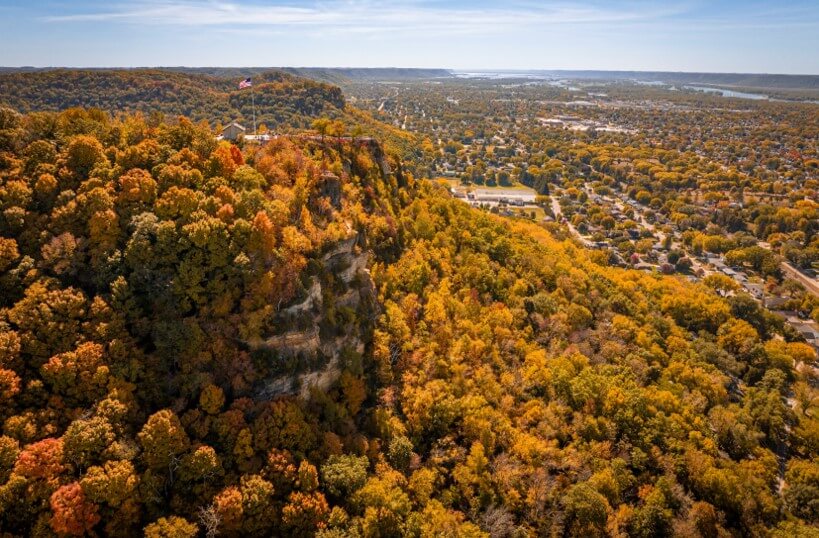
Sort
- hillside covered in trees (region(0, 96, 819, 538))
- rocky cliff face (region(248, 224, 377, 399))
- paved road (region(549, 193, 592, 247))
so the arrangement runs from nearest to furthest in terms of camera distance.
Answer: hillside covered in trees (region(0, 96, 819, 538)) → rocky cliff face (region(248, 224, 377, 399)) → paved road (region(549, 193, 592, 247))

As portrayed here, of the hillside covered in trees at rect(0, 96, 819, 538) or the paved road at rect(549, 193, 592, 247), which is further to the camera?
the paved road at rect(549, 193, 592, 247)

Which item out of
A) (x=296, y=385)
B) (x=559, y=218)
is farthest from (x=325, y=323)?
(x=559, y=218)

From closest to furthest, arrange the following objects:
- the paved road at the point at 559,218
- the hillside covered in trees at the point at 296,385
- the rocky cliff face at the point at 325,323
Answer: the hillside covered in trees at the point at 296,385
the rocky cliff face at the point at 325,323
the paved road at the point at 559,218

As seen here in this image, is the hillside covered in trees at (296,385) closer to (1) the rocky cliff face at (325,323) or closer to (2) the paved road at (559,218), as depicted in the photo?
(1) the rocky cliff face at (325,323)

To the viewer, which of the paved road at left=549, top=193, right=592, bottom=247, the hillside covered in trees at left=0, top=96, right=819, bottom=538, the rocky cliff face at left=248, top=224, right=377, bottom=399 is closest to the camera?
the hillside covered in trees at left=0, top=96, right=819, bottom=538

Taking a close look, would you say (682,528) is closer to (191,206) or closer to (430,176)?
(191,206)

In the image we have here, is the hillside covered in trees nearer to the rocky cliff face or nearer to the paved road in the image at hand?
the rocky cliff face

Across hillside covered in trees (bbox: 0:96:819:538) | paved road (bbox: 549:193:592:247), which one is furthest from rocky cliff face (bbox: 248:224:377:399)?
paved road (bbox: 549:193:592:247)

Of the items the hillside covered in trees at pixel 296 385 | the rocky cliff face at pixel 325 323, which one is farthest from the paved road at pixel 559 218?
the rocky cliff face at pixel 325 323

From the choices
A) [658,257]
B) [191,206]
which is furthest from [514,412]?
[658,257]

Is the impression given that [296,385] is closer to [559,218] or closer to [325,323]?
[325,323]
